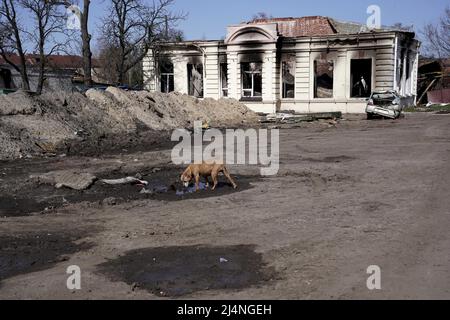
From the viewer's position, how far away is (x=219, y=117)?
31234 millimetres

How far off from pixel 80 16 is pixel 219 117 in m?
13.2

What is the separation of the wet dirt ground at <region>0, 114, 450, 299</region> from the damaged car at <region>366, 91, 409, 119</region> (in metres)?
16.9

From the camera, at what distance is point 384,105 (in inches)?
1228

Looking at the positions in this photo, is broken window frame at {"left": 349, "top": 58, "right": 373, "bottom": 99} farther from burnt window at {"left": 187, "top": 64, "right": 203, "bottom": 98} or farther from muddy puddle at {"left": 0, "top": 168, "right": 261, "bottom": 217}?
muddy puddle at {"left": 0, "top": 168, "right": 261, "bottom": 217}

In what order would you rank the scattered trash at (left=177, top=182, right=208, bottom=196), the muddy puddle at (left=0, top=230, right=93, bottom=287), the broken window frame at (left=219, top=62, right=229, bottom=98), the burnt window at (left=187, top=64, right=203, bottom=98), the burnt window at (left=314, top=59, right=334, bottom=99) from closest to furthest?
the muddy puddle at (left=0, top=230, right=93, bottom=287) → the scattered trash at (left=177, top=182, right=208, bottom=196) → the burnt window at (left=314, top=59, right=334, bottom=99) → the broken window frame at (left=219, top=62, right=229, bottom=98) → the burnt window at (left=187, top=64, right=203, bottom=98)

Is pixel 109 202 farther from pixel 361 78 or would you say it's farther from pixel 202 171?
pixel 361 78

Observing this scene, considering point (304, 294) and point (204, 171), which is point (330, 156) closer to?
point (204, 171)

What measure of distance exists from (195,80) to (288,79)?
758cm

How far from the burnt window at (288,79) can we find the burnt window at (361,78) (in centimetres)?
433

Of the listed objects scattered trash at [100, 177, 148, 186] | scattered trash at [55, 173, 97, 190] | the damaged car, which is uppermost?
the damaged car

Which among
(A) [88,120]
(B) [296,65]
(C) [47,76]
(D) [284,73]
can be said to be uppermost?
(B) [296,65]

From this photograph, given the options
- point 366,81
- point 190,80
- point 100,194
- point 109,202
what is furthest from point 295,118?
point 109,202

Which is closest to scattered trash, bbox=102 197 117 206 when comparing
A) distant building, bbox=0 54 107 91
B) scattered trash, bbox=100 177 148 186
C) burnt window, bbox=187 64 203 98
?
scattered trash, bbox=100 177 148 186

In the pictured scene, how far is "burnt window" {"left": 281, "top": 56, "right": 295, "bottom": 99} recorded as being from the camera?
1501 inches
